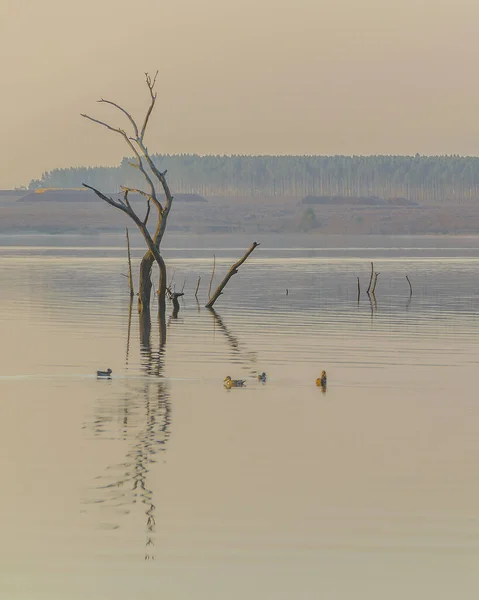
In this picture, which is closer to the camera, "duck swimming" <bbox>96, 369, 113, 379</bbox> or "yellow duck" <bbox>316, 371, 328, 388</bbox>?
"yellow duck" <bbox>316, 371, 328, 388</bbox>

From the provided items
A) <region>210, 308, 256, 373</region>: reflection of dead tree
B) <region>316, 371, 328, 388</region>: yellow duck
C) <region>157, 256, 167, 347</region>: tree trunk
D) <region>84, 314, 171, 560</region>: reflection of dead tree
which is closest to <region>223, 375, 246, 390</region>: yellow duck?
<region>84, 314, 171, 560</region>: reflection of dead tree

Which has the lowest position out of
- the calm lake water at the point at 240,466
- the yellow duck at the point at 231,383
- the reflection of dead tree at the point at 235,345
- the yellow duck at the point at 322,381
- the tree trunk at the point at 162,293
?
the calm lake water at the point at 240,466

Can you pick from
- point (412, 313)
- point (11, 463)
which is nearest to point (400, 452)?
point (11, 463)

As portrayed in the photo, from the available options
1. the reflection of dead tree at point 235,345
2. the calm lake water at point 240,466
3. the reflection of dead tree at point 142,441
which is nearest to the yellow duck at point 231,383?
the calm lake water at point 240,466

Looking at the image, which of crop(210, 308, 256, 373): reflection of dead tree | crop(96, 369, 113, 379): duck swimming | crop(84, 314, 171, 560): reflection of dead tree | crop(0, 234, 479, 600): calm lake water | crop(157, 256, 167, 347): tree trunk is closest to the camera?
crop(0, 234, 479, 600): calm lake water

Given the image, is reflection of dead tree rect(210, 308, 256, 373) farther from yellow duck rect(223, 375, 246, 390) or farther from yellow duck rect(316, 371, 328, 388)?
yellow duck rect(316, 371, 328, 388)

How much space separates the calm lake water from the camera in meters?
11.0

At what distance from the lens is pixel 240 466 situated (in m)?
15.5

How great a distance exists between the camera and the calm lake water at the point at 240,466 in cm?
1104

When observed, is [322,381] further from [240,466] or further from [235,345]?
[235,345]

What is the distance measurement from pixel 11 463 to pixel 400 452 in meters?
4.57

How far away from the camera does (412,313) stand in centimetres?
4269

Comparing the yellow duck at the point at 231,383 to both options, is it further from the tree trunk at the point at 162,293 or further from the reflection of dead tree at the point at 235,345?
the tree trunk at the point at 162,293

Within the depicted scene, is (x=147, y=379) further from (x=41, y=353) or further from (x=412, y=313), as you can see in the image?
(x=412, y=313)
